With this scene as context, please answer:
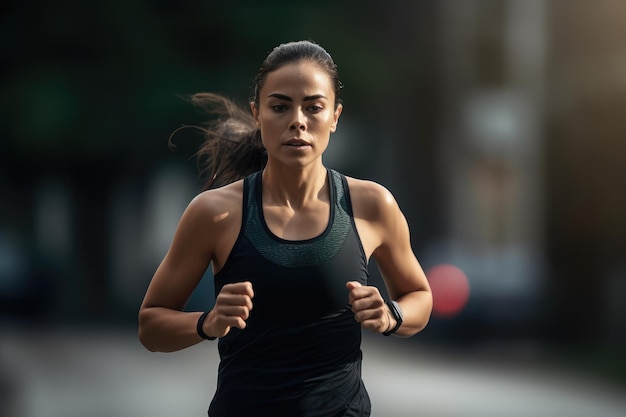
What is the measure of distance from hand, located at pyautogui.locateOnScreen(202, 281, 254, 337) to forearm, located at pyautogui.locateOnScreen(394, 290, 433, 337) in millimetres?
589

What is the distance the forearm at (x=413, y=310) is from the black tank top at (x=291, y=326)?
0.18 meters

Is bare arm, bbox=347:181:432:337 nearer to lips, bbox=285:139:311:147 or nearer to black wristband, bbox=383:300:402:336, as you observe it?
black wristband, bbox=383:300:402:336

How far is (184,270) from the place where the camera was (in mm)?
3637

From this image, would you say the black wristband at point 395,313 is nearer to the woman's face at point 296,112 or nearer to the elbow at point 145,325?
the woman's face at point 296,112

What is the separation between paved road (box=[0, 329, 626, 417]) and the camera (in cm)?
1005

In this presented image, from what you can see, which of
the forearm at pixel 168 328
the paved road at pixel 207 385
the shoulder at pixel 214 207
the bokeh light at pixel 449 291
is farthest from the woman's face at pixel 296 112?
the bokeh light at pixel 449 291

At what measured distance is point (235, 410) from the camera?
3.61 meters

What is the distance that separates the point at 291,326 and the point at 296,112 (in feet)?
2.14

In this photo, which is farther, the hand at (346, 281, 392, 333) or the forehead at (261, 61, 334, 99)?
the forehead at (261, 61, 334, 99)

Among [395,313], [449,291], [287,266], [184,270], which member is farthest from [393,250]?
[449,291]

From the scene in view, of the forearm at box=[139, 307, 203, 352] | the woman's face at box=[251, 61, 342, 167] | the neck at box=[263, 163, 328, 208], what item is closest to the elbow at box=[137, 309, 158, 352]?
the forearm at box=[139, 307, 203, 352]

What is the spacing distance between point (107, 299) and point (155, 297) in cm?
1667

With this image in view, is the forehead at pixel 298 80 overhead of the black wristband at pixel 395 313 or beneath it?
overhead

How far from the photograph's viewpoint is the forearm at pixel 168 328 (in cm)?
355
